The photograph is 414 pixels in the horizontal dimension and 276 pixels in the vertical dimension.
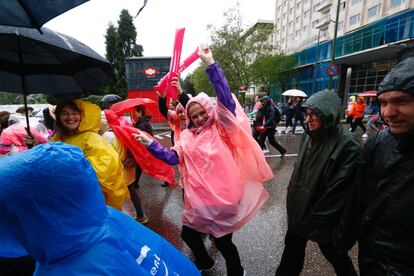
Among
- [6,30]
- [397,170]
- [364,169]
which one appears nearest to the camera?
[397,170]

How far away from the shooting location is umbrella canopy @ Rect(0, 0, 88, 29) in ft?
3.77

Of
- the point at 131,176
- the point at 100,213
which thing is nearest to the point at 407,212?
the point at 100,213

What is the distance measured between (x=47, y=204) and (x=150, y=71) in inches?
574

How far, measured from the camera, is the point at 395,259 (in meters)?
1.23

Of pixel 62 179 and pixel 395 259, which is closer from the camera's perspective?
pixel 62 179

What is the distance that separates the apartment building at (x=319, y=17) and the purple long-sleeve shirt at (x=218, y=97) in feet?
74.0

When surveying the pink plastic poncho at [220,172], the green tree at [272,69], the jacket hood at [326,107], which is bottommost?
the pink plastic poncho at [220,172]

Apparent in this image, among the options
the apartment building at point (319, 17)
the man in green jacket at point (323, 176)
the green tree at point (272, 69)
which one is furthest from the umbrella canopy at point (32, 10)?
the green tree at point (272, 69)

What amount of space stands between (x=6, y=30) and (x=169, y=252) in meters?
1.88

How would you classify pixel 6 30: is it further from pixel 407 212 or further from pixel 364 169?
pixel 407 212

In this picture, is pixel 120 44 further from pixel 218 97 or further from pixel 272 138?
pixel 218 97

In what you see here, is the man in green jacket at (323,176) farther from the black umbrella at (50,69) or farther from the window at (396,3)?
the window at (396,3)

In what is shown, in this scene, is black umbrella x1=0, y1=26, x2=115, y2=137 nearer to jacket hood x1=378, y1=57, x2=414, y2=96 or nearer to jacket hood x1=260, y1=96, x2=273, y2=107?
jacket hood x1=378, y1=57, x2=414, y2=96

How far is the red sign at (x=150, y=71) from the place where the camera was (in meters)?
14.5
